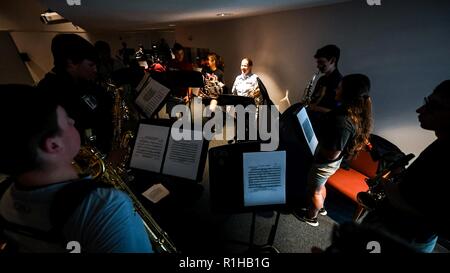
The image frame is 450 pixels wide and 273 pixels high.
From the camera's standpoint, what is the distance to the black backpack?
2.43 feet

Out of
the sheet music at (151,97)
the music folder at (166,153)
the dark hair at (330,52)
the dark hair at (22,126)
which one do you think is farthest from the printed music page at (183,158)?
the dark hair at (330,52)

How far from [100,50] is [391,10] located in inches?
166

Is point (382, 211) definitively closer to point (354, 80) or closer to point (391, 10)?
point (354, 80)

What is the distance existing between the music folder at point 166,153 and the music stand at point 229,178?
0.23 m

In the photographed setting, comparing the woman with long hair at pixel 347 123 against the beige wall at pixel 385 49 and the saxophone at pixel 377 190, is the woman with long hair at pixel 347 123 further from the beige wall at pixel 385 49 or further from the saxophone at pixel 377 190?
the beige wall at pixel 385 49

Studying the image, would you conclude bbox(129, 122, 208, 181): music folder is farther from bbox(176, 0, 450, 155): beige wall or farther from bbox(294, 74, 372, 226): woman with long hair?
bbox(176, 0, 450, 155): beige wall

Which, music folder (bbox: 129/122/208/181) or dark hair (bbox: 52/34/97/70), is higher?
dark hair (bbox: 52/34/97/70)

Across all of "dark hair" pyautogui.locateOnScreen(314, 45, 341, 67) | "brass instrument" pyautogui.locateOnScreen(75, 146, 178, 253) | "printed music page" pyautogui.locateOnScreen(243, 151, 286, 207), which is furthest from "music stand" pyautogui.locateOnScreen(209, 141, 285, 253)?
"dark hair" pyautogui.locateOnScreen(314, 45, 341, 67)

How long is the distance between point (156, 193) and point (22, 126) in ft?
4.34

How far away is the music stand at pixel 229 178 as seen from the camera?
149 cm

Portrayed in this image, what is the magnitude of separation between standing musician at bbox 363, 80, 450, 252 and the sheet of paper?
159 cm

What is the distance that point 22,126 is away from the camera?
2.39ft

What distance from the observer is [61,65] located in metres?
1.96

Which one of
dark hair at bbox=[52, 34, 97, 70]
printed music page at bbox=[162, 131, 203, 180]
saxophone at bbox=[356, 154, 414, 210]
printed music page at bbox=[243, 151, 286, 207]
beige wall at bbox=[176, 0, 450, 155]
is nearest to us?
printed music page at bbox=[243, 151, 286, 207]
